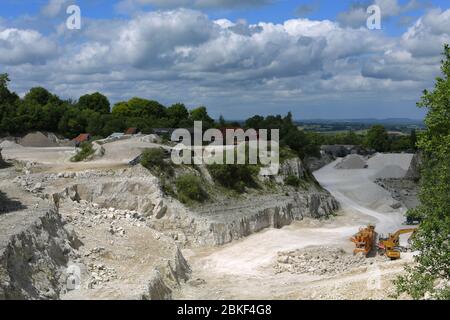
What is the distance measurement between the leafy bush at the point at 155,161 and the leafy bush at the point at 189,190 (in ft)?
5.17

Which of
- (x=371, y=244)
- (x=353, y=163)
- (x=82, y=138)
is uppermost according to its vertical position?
(x=82, y=138)

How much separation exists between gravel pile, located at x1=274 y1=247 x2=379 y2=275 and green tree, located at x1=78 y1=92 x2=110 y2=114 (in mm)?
62561

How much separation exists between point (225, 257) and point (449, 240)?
71.0ft

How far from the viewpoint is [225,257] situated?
127ft

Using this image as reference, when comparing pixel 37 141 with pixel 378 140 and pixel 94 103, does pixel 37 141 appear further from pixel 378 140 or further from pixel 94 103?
pixel 378 140

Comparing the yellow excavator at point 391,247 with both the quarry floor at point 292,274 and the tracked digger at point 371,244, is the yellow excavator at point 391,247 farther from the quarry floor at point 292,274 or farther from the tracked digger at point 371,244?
the quarry floor at point 292,274

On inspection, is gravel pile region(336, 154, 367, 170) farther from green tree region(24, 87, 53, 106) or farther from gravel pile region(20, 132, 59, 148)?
green tree region(24, 87, 53, 106)

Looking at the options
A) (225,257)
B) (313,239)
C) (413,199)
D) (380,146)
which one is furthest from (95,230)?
(380,146)

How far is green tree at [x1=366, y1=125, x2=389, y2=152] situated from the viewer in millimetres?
126331

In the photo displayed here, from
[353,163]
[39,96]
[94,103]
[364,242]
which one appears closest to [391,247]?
[364,242]

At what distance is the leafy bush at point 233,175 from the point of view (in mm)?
51344

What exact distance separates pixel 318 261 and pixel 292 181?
2263 cm

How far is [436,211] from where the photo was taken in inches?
737
